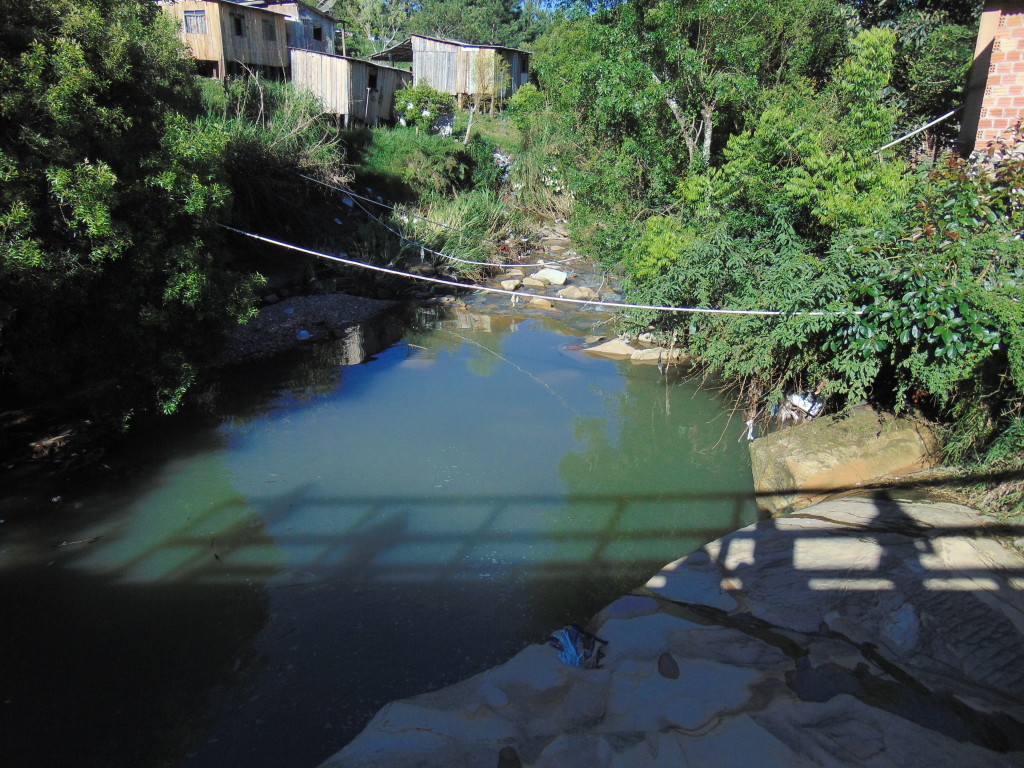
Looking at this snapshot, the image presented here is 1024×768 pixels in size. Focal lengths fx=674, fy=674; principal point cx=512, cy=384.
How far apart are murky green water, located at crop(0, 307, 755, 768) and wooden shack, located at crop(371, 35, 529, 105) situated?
16.2m

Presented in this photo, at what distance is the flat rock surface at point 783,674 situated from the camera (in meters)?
3.05

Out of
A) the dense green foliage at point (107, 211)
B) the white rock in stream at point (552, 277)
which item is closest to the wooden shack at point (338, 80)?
the white rock in stream at point (552, 277)

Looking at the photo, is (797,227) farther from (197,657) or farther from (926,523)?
(197,657)

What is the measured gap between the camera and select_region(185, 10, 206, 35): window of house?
16.0 metres

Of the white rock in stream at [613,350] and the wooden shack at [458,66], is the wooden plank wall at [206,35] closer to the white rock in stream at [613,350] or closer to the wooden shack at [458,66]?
the wooden shack at [458,66]

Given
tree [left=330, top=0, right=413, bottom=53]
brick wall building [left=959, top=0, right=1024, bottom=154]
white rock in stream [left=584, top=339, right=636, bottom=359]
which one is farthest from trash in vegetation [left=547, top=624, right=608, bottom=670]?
tree [left=330, top=0, right=413, bottom=53]

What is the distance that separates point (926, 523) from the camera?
4797mm

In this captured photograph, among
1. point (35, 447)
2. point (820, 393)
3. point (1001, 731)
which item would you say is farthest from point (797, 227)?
point (35, 447)

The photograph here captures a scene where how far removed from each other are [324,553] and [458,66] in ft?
65.9

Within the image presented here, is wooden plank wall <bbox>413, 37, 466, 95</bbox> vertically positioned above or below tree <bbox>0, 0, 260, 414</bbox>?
above

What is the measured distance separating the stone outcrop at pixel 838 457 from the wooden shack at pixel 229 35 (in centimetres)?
1445

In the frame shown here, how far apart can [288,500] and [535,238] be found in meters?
11.1

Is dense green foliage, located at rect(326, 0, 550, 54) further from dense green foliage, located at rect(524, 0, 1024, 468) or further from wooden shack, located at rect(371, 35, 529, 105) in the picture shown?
dense green foliage, located at rect(524, 0, 1024, 468)

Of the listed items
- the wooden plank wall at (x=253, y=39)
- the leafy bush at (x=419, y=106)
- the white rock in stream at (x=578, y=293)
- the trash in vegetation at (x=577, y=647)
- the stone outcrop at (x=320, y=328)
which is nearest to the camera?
the trash in vegetation at (x=577, y=647)
